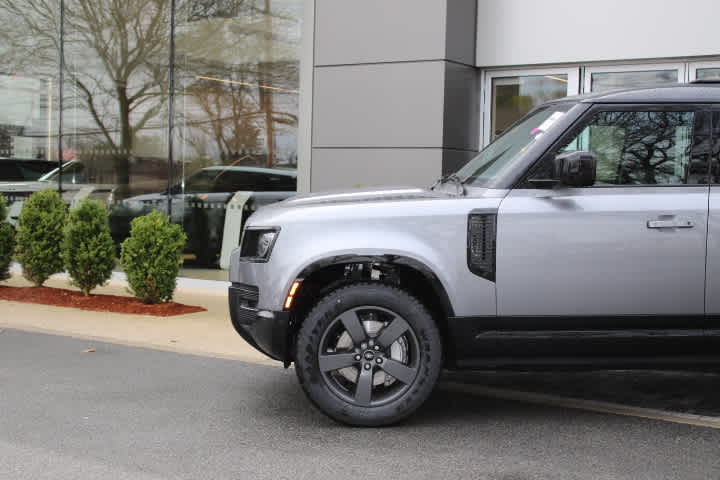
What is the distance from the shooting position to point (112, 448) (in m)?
Answer: 5.18

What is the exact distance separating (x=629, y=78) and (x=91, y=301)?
6845 millimetres

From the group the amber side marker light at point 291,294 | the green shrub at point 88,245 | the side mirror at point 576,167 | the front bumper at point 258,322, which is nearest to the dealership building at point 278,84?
Result: the green shrub at point 88,245

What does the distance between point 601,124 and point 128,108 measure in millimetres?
9513

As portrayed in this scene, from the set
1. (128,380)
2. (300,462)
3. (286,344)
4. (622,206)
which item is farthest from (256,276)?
(622,206)

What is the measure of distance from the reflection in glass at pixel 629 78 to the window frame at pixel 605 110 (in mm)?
4713

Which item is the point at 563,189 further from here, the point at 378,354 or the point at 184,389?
the point at 184,389

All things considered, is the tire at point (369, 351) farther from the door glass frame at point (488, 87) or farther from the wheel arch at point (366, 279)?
the door glass frame at point (488, 87)

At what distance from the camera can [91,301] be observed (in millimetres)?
10961

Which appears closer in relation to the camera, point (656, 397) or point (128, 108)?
point (656, 397)

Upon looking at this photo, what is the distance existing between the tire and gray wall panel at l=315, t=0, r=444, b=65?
5.87 metres

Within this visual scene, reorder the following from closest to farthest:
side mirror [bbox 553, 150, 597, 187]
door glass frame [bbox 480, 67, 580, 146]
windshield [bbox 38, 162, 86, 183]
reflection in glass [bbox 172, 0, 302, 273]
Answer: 1. side mirror [bbox 553, 150, 597, 187]
2. door glass frame [bbox 480, 67, 580, 146]
3. reflection in glass [bbox 172, 0, 302, 273]
4. windshield [bbox 38, 162, 86, 183]

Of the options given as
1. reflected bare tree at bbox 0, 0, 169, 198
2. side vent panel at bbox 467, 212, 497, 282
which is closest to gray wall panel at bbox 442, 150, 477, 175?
reflected bare tree at bbox 0, 0, 169, 198

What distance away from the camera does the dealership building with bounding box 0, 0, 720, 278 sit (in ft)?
35.0

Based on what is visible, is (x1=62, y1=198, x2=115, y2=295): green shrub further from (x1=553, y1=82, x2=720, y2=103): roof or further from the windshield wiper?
(x1=553, y1=82, x2=720, y2=103): roof
